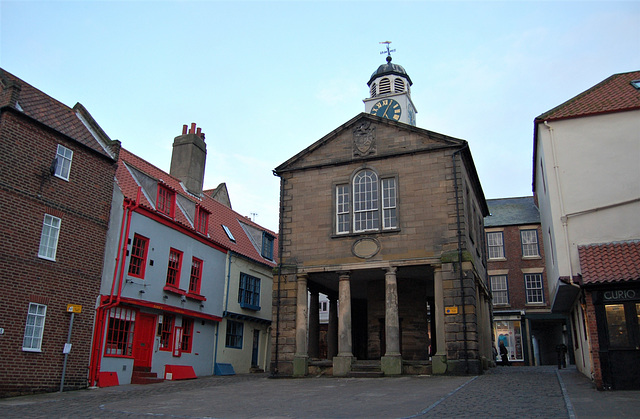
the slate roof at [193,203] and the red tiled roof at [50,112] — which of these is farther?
the slate roof at [193,203]

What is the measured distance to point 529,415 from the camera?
379 inches

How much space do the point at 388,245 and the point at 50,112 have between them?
43.2 feet

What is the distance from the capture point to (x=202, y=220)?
26094 millimetres

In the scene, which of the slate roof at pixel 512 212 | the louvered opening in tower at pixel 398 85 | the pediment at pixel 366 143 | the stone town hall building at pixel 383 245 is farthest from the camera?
the slate roof at pixel 512 212

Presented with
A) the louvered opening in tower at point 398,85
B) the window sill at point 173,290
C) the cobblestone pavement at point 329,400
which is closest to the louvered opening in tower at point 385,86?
the louvered opening in tower at point 398,85

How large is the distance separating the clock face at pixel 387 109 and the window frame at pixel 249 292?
13239mm

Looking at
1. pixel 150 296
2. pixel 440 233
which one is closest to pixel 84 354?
pixel 150 296

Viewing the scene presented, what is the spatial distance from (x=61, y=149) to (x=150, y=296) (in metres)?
6.57

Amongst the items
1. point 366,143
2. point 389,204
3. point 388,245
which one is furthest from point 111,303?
point 366,143

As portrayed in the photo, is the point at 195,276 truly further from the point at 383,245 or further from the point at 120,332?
the point at 383,245

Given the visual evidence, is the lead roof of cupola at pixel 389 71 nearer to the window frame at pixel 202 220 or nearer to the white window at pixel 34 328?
the window frame at pixel 202 220

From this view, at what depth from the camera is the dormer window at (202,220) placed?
2531 cm

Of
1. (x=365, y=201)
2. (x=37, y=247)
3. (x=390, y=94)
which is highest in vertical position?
(x=390, y=94)

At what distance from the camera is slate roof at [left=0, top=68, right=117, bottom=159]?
16188 mm
